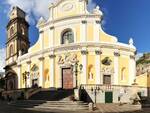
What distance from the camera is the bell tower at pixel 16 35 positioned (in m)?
55.7

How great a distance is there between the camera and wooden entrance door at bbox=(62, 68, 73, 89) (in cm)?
4316

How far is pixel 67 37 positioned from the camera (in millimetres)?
44656

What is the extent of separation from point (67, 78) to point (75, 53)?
3.67 metres

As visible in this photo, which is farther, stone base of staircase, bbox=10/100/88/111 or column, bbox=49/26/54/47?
column, bbox=49/26/54/47

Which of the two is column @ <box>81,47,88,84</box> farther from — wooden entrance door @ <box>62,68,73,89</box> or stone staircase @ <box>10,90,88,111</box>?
stone staircase @ <box>10,90,88,111</box>

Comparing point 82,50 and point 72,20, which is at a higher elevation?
point 72,20

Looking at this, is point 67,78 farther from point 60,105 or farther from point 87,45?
point 60,105

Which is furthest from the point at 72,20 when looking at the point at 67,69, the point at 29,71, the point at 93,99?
the point at 93,99

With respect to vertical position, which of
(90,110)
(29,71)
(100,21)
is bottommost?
(90,110)

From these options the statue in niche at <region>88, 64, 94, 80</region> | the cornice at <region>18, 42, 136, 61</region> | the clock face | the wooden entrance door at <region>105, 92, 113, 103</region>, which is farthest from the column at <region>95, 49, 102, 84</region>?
the clock face

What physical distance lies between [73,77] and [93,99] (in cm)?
883

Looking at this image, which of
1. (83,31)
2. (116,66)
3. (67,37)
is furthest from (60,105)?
(67,37)

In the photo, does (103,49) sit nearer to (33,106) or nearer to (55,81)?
(55,81)

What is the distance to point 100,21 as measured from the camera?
142 feet
